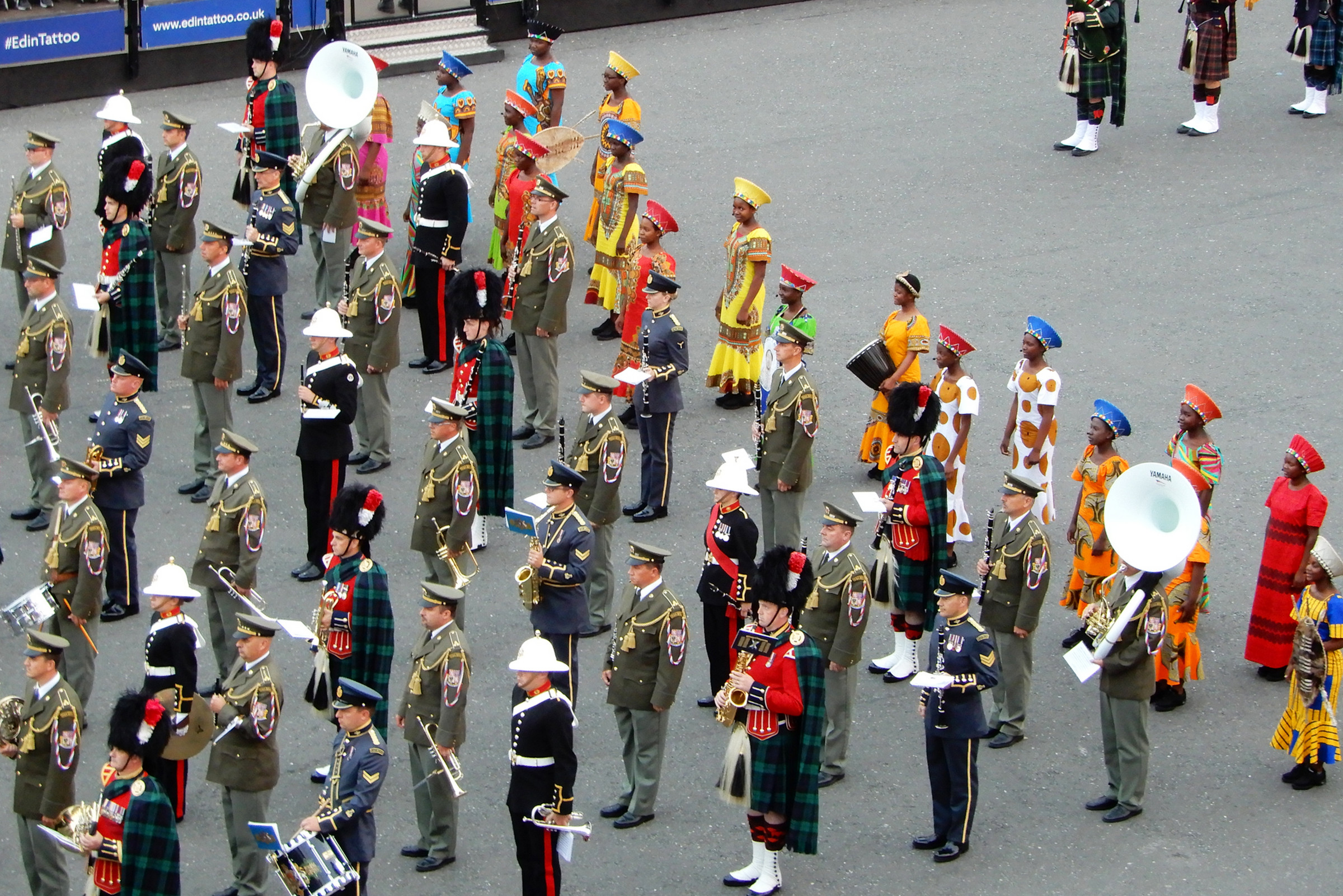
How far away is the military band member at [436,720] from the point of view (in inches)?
441

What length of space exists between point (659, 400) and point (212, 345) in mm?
3290

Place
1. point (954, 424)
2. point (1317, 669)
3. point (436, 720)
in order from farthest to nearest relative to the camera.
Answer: point (954, 424), point (1317, 669), point (436, 720)

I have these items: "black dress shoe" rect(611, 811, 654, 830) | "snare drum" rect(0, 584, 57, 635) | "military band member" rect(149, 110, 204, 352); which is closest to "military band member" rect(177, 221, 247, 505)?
"military band member" rect(149, 110, 204, 352)

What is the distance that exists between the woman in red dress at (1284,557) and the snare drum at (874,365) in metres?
3.03

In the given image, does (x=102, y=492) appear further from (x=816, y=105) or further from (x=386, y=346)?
(x=816, y=105)

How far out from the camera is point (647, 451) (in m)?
14.8

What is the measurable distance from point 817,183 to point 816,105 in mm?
2125

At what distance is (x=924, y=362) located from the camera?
17.0 meters

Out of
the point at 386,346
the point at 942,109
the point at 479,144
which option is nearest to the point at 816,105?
the point at 942,109

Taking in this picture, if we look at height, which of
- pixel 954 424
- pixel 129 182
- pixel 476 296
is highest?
pixel 129 182

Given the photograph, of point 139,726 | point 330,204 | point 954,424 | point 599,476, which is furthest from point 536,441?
point 139,726

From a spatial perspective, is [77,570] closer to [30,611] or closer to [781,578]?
[30,611]

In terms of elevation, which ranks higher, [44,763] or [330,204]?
[330,204]

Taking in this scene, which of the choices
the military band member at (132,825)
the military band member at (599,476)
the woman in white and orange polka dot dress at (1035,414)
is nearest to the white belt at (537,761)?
the military band member at (132,825)
